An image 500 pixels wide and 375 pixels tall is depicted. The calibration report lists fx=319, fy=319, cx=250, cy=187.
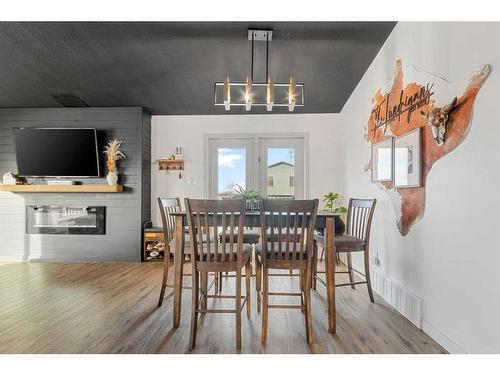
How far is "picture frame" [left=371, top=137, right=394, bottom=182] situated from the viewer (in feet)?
10.6

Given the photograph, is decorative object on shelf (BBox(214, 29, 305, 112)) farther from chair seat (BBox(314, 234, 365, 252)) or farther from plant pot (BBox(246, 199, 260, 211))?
chair seat (BBox(314, 234, 365, 252))

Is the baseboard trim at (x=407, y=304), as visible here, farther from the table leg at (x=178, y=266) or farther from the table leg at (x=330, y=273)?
the table leg at (x=178, y=266)

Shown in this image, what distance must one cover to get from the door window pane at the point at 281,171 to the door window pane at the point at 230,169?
0.46 metres

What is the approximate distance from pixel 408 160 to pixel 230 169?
323 centimetres

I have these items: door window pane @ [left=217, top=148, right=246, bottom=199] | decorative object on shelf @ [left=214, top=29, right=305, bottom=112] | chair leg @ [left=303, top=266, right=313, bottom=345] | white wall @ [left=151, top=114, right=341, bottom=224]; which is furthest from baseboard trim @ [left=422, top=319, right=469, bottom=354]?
door window pane @ [left=217, top=148, right=246, bottom=199]

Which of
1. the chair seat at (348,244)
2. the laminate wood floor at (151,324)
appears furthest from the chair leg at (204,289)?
the chair seat at (348,244)

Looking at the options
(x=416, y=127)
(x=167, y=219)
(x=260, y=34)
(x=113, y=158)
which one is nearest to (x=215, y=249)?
(x=167, y=219)

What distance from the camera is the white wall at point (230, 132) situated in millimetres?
5445

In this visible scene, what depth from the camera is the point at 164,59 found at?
3.89 m

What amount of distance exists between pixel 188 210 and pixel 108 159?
10.5ft

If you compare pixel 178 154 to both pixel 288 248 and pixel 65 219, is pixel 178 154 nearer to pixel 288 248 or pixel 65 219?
pixel 65 219

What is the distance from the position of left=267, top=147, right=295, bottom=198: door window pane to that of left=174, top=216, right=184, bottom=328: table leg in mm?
2986
